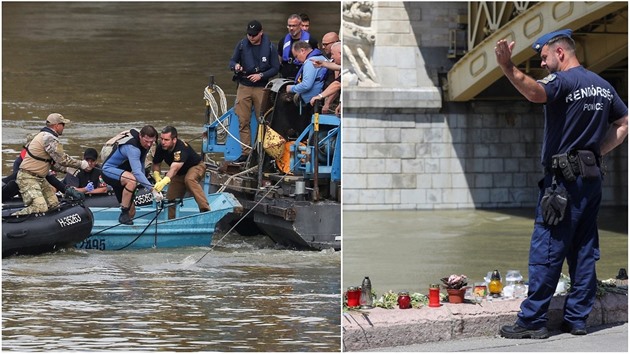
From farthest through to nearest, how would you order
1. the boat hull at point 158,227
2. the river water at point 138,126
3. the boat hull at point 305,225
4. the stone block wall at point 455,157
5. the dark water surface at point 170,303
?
the stone block wall at point 455,157 → the boat hull at point 158,227 → the boat hull at point 305,225 → the river water at point 138,126 → the dark water surface at point 170,303

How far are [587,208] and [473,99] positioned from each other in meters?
18.4

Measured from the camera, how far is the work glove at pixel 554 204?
566cm

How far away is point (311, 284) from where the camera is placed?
5.53 m

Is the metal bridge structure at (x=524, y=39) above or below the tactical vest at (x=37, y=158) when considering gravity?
above

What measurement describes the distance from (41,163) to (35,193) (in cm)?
111

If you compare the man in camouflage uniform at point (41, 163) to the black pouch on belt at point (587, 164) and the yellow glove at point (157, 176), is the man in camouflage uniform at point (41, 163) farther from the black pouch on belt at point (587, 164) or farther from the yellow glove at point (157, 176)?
the black pouch on belt at point (587, 164)

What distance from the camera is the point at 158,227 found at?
26.1ft

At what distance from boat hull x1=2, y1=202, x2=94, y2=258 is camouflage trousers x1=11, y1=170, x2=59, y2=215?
2.0 inches

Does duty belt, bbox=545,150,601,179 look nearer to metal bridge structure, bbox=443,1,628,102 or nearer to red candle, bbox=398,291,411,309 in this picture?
red candle, bbox=398,291,411,309

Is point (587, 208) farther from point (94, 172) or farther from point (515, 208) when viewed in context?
point (515, 208)

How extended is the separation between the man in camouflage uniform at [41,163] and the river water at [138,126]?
5cm

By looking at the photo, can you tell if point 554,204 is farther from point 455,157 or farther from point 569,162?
point 455,157

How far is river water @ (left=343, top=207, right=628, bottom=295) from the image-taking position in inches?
544

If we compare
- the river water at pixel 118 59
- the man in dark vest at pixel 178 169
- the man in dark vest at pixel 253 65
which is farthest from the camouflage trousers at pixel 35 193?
the man in dark vest at pixel 253 65
